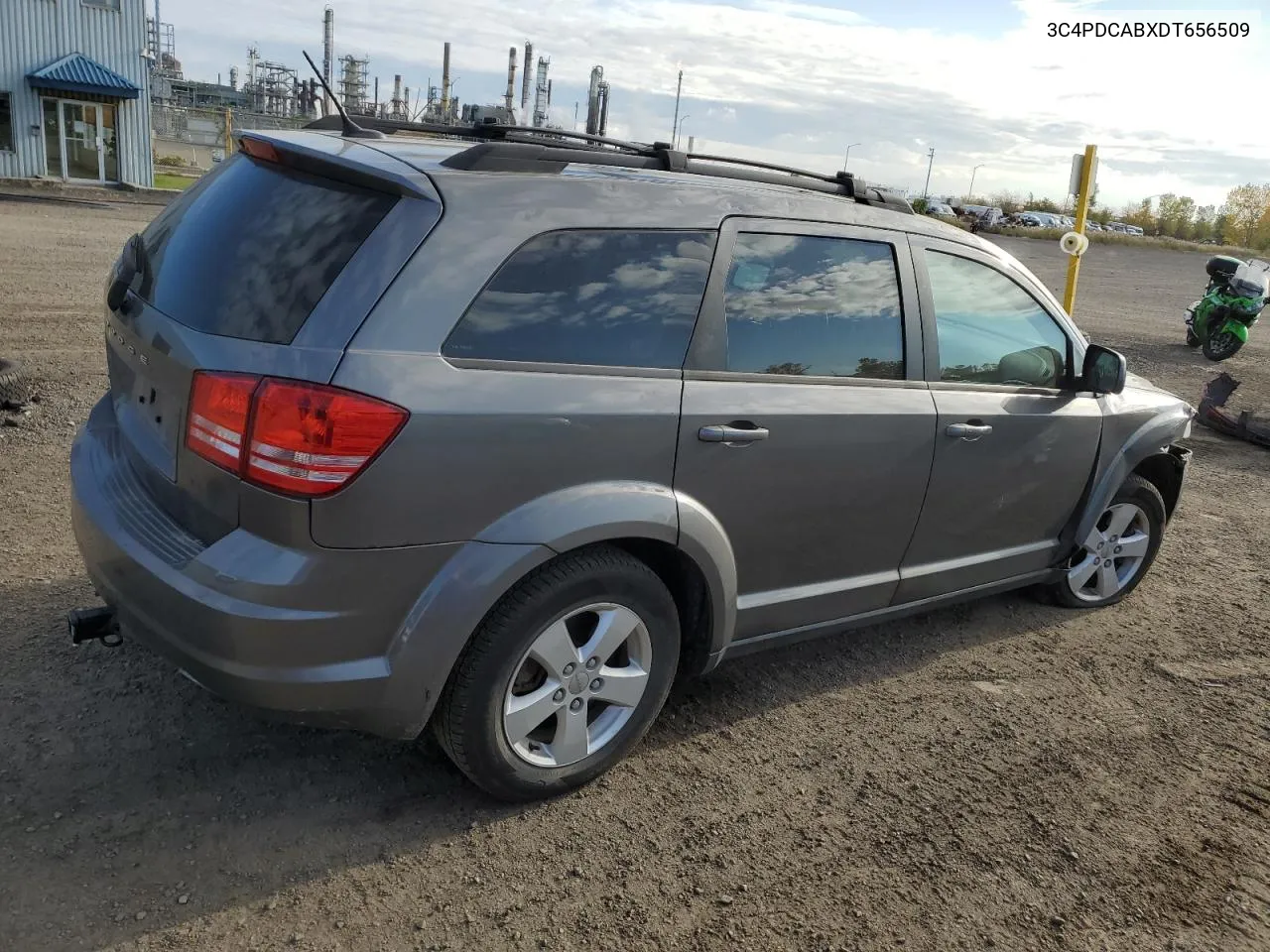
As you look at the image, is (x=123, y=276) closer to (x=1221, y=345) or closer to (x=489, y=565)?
(x=489, y=565)

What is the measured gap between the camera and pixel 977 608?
4949 mm

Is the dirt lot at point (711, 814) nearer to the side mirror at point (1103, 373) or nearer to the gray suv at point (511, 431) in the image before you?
the gray suv at point (511, 431)

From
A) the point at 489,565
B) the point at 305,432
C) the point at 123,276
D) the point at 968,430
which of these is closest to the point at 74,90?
the point at 123,276

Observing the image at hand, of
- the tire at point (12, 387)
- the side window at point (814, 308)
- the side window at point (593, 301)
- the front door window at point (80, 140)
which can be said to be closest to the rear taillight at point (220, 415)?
the side window at point (593, 301)

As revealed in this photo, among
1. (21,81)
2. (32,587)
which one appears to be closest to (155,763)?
(32,587)

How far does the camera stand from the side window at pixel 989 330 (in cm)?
385

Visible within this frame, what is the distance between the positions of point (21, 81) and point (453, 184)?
32.0 m

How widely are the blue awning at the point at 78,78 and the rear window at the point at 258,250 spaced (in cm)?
3052

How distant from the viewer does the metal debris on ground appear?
884 cm

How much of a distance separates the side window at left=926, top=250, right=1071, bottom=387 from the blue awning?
102 feet

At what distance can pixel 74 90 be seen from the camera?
28.8 meters

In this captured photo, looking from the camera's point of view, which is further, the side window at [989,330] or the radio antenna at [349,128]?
the side window at [989,330]

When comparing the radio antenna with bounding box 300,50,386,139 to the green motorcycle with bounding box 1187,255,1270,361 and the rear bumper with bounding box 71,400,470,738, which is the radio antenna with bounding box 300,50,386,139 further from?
the green motorcycle with bounding box 1187,255,1270,361

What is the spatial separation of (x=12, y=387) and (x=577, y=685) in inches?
201
